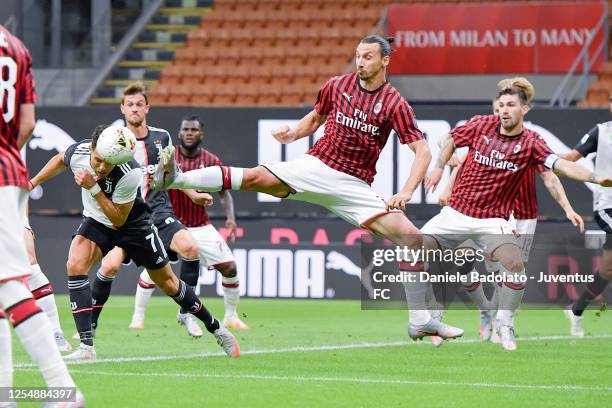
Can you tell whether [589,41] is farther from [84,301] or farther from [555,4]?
[84,301]

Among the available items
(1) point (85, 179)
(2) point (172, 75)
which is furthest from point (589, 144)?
(2) point (172, 75)

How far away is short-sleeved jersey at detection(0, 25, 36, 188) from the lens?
18.9ft

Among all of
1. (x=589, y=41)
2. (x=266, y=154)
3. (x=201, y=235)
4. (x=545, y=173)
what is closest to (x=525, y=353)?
(x=545, y=173)

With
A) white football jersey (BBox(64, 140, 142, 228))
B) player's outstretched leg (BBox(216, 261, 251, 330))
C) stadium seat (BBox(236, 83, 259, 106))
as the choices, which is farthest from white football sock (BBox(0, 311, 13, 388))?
stadium seat (BBox(236, 83, 259, 106))

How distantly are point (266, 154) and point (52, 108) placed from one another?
3.41 metres

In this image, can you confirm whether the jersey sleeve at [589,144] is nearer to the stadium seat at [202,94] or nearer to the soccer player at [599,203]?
the soccer player at [599,203]

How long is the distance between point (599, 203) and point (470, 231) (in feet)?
8.32

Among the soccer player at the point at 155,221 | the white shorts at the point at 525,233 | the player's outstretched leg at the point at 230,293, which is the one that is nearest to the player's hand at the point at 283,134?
the soccer player at the point at 155,221

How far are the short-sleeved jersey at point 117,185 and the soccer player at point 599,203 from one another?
4874mm

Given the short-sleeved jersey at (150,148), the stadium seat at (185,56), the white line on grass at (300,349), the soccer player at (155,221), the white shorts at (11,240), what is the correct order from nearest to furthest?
the white shorts at (11,240), the white line on grass at (300,349), the soccer player at (155,221), the short-sleeved jersey at (150,148), the stadium seat at (185,56)

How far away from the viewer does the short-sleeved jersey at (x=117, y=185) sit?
8836 millimetres

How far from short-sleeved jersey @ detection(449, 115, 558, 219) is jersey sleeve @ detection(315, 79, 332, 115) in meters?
1.69

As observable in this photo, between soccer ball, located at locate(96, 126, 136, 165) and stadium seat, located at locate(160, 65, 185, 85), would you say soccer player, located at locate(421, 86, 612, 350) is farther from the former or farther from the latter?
stadium seat, located at locate(160, 65, 185, 85)

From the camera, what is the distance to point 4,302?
18.6 feet
